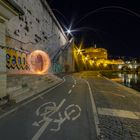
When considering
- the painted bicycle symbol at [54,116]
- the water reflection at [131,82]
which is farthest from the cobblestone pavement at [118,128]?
the water reflection at [131,82]

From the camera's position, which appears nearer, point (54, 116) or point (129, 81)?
point (54, 116)

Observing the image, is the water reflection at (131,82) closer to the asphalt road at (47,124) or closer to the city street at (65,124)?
the city street at (65,124)

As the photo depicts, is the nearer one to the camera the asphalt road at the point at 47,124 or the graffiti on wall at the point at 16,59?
the asphalt road at the point at 47,124

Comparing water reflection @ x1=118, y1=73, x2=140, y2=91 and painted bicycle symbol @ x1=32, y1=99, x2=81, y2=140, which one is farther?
water reflection @ x1=118, y1=73, x2=140, y2=91

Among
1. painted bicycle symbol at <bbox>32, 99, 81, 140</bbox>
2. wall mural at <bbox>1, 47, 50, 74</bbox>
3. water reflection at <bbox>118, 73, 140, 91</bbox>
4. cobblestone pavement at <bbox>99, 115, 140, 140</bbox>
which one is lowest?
water reflection at <bbox>118, 73, 140, 91</bbox>

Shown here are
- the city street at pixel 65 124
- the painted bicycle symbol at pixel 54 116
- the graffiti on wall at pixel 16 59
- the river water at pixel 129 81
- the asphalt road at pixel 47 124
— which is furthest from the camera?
the river water at pixel 129 81

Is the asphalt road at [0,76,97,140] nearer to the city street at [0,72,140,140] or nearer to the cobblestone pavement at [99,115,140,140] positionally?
the city street at [0,72,140,140]

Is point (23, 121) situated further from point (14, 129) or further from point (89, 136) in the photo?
point (89, 136)

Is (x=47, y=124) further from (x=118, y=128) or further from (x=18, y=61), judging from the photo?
(x=18, y=61)

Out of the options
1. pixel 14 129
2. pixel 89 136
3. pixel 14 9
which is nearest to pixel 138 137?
pixel 89 136

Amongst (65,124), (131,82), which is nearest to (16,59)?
(65,124)

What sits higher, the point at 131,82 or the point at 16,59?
the point at 16,59

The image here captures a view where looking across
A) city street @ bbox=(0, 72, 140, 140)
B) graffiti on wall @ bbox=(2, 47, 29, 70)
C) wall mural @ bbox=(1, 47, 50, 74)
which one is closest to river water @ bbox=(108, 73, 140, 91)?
wall mural @ bbox=(1, 47, 50, 74)

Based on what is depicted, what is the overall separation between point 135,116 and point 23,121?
5.66 m
